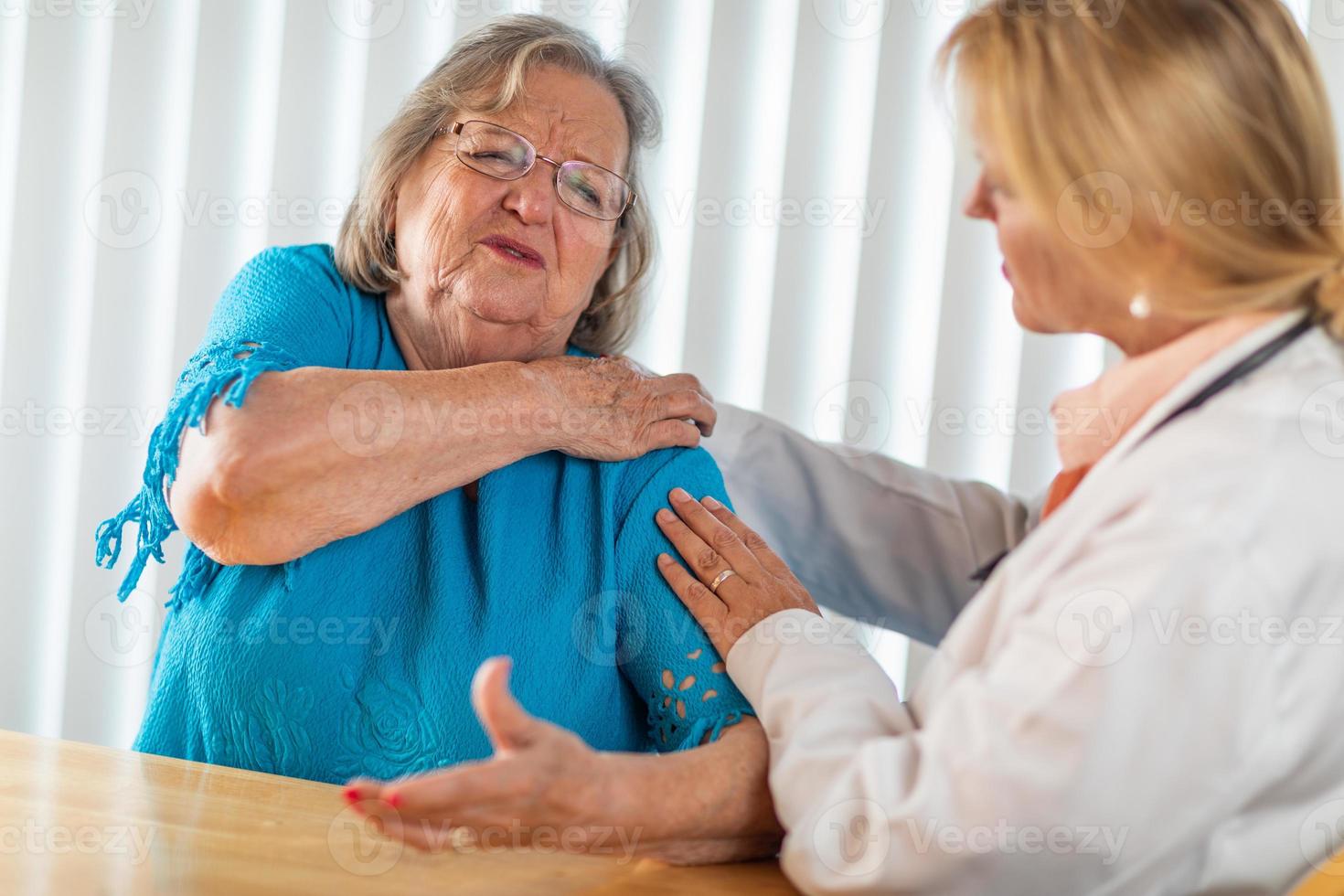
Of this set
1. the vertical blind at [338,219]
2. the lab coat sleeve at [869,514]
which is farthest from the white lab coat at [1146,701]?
the vertical blind at [338,219]

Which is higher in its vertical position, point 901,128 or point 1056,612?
point 901,128

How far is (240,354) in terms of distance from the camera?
1.29 m

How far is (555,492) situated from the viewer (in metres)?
1.44

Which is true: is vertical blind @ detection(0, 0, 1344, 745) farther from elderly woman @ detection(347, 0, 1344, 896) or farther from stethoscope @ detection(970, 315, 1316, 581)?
stethoscope @ detection(970, 315, 1316, 581)

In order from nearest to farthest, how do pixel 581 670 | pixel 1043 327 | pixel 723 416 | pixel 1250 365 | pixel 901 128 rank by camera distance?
pixel 1250 365 < pixel 1043 327 < pixel 581 670 < pixel 723 416 < pixel 901 128

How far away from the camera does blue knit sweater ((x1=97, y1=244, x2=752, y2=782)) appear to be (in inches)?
50.3

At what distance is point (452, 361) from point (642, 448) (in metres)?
0.30

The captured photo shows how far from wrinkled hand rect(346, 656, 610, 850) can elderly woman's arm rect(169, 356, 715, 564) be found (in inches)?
18.3

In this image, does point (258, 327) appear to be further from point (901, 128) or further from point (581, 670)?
point (901, 128)

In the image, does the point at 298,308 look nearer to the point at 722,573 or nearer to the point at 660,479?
the point at 660,479

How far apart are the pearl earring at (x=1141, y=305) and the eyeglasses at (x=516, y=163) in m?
0.78

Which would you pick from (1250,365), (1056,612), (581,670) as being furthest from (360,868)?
(1250,365)

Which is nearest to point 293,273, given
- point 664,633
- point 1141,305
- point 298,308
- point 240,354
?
point 298,308

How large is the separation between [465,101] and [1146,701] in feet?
3.76
